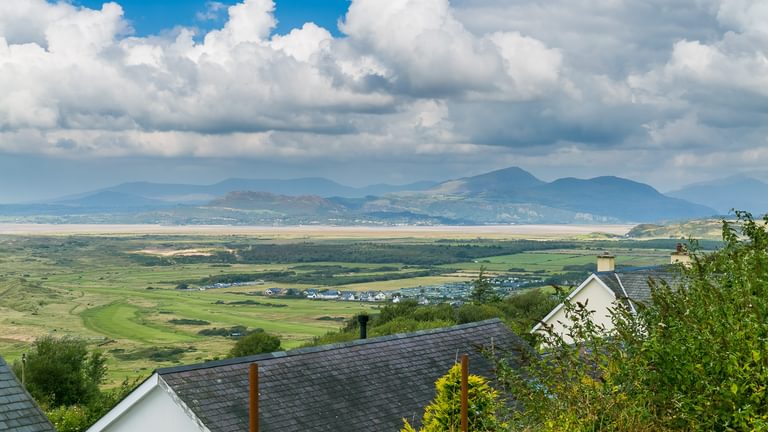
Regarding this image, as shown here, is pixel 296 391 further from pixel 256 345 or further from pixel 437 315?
pixel 437 315

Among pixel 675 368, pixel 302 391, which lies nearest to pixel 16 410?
pixel 302 391

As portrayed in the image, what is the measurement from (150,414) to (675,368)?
11474 millimetres

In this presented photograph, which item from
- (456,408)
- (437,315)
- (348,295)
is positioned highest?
(456,408)

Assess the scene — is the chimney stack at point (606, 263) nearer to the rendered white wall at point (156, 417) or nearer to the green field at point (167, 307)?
the rendered white wall at point (156, 417)

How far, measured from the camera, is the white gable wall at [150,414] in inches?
642

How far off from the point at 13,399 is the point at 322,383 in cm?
641

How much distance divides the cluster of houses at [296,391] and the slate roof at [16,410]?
0.06ft

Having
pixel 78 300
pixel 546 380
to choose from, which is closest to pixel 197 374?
pixel 546 380

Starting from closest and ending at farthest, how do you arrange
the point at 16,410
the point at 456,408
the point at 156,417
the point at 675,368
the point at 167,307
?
the point at 675,368, the point at 456,408, the point at 16,410, the point at 156,417, the point at 167,307

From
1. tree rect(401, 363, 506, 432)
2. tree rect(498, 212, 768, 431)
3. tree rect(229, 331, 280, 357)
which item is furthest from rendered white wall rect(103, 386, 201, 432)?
tree rect(229, 331, 280, 357)

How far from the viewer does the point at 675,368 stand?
890 cm

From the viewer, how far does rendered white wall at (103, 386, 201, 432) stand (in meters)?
16.3

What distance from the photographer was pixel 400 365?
2044cm

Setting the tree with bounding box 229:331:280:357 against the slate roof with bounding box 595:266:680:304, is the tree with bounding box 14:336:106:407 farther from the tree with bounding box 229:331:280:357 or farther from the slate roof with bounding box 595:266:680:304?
the slate roof with bounding box 595:266:680:304
